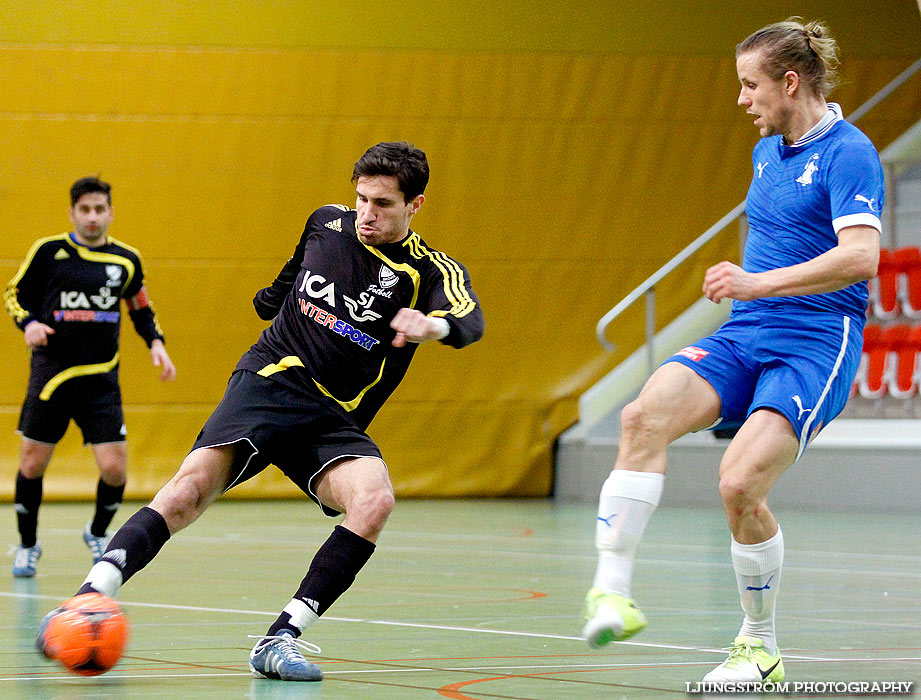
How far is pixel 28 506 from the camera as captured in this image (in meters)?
8.16

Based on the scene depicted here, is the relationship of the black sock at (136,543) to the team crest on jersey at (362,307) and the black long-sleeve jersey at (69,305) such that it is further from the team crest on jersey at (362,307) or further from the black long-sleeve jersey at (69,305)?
the black long-sleeve jersey at (69,305)

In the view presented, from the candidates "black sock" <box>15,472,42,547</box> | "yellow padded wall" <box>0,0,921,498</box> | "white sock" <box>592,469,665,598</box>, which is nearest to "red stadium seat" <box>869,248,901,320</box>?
"yellow padded wall" <box>0,0,921,498</box>

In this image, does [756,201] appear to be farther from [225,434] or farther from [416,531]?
[416,531]

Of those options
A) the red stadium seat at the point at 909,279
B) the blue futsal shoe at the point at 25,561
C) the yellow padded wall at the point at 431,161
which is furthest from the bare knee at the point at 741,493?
the red stadium seat at the point at 909,279

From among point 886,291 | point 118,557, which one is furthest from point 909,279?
point 118,557

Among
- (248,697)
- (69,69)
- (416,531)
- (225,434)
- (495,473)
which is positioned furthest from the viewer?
(495,473)

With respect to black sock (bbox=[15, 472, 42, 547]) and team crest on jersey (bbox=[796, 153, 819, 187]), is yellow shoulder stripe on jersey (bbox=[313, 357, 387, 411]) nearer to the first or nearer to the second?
team crest on jersey (bbox=[796, 153, 819, 187])

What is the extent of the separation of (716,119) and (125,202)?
607cm

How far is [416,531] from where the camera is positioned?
1098 centimetres

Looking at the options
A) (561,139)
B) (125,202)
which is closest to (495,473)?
(561,139)

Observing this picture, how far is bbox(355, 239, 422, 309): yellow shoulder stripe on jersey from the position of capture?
4953 mm

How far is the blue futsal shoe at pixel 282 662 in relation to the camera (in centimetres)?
438

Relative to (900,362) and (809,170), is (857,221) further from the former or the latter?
(900,362)

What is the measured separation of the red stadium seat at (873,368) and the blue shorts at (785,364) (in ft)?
31.9
